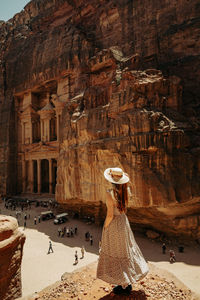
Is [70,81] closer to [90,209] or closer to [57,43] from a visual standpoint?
[57,43]

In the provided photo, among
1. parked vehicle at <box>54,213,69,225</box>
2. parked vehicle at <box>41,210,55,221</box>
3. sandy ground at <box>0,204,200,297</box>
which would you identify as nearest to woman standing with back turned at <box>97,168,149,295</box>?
sandy ground at <box>0,204,200,297</box>

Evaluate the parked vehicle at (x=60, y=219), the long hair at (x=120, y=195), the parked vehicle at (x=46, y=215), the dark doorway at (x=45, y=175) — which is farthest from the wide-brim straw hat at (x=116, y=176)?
the dark doorway at (x=45, y=175)

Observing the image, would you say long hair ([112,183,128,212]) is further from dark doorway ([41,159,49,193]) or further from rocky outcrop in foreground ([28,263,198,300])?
dark doorway ([41,159,49,193])

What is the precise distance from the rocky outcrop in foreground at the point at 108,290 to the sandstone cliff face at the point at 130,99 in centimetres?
683

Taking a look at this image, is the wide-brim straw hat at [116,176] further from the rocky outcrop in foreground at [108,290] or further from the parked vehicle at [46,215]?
the parked vehicle at [46,215]

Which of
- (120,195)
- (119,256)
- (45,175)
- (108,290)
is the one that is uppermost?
(120,195)

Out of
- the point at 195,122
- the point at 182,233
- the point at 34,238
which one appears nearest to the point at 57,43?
the point at 195,122

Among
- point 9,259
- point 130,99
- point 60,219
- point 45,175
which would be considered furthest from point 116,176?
point 45,175

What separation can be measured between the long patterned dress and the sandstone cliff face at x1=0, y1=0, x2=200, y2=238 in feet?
25.9

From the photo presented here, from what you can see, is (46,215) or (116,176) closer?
(116,176)

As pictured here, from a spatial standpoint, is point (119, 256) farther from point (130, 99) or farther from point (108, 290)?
point (130, 99)

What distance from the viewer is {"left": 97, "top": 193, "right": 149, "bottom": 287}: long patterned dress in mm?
4469

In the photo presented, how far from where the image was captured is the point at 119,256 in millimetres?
4598

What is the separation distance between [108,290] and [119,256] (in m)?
1.24
